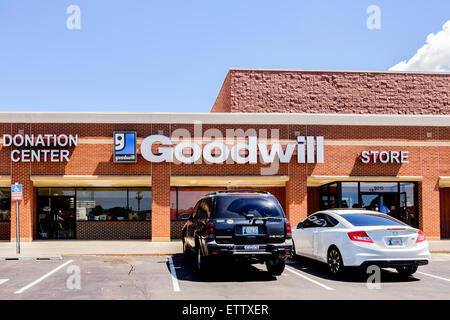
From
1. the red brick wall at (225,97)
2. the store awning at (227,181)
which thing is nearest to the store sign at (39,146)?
the store awning at (227,181)

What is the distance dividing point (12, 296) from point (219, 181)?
1346 centimetres

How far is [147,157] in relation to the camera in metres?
19.9

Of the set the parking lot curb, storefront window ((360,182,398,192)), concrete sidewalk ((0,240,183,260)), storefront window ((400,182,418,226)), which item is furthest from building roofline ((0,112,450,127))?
the parking lot curb

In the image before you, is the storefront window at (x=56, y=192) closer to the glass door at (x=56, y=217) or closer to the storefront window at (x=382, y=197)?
the glass door at (x=56, y=217)

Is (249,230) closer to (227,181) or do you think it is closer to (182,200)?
(227,181)

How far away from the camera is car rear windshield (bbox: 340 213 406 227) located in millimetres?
10844

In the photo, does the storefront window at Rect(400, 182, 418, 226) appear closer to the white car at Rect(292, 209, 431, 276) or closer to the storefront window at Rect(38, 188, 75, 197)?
the white car at Rect(292, 209, 431, 276)

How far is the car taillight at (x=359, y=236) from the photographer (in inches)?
404

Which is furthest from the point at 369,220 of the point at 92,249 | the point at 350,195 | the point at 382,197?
the point at 382,197

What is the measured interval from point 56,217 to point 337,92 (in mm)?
16521

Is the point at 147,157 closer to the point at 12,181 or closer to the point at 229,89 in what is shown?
the point at 12,181

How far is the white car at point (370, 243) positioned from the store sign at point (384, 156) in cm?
954

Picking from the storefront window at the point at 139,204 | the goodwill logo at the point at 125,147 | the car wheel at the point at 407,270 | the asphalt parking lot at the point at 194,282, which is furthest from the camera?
the storefront window at the point at 139,204
